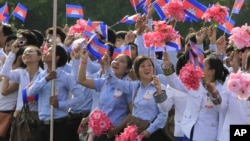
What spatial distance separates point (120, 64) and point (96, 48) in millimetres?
358

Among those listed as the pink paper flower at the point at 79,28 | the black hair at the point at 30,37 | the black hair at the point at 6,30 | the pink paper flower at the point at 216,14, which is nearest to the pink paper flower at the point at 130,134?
the pink paper flower at the point at 216,14

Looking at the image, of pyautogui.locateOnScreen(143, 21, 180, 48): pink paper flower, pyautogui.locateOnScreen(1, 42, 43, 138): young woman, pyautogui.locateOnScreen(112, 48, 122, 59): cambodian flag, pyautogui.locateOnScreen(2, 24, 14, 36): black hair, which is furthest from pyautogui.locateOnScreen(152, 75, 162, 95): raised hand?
pyautogui.locateOnScreen(2, 24, 14, 36): black hair

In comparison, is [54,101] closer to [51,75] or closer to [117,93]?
[51,75]

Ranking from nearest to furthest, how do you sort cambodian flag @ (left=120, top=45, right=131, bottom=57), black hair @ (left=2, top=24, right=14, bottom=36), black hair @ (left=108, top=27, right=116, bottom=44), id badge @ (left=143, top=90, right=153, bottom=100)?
id badge @ (left=143, top=90, right=153, bottom=100), cambodian flag @ (left=120, top=45, right=131, bottom=57), black hair @ (left=108, top=27, right=116, bottom=44), black hair @ (left=2, top=24, right=14, bottom=36)

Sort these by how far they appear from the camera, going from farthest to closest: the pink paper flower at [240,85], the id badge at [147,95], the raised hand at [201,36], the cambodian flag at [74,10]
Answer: the cambodian flag at [74,10], the raised hand at [201,36], the id badge at [147,95], the pink paper flower at [240,85]

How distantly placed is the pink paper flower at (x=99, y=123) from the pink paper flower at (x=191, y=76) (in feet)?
4.45

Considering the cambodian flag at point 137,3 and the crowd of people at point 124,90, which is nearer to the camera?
the crowd of people at point 124,90

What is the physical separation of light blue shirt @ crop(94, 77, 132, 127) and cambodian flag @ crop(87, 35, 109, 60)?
32cm

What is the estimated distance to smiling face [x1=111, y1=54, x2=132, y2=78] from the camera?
27.2 feet

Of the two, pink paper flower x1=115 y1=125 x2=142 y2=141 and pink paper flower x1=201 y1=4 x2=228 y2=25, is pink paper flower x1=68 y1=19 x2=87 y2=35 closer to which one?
pink paper flower x1=201 y1=4 x2=228 y2=25

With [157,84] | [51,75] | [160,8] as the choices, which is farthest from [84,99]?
[157,84]

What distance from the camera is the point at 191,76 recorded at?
7098 millimetres

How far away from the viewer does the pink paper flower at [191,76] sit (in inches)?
279

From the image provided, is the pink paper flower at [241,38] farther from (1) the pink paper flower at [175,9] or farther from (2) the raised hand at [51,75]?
(2) the raised hand at [51,75]
